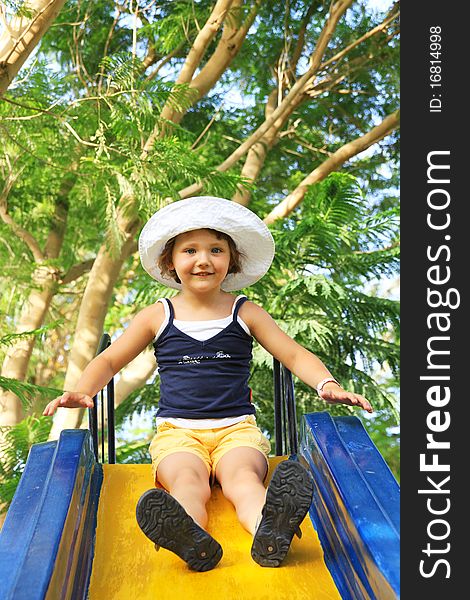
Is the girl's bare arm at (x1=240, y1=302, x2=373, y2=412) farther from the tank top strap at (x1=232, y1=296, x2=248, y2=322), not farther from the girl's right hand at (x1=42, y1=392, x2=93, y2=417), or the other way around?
the girl's right hand at (x1=42, y1=392, x2=93, y2=417)

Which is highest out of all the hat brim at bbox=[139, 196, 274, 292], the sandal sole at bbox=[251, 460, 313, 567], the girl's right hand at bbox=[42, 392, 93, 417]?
the hat brim at bbox=[139, 196, 274, 292]

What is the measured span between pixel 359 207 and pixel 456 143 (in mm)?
3349

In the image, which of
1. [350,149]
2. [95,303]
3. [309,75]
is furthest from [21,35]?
[350,149]

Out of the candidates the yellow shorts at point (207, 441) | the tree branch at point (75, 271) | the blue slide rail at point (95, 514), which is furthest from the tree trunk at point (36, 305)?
the blue slide rail at point (95, 514)

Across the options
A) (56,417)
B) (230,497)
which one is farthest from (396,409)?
(230,497)

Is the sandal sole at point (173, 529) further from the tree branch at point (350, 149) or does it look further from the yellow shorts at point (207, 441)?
the tree branch at point (350, 149)

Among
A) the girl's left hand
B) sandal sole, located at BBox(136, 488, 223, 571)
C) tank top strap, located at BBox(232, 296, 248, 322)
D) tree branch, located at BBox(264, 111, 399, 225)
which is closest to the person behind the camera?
sandal sole, located at BBox(136, 488, 223, 571)

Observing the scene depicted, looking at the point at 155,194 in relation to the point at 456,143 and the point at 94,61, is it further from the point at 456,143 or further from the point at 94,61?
the point at 94,61

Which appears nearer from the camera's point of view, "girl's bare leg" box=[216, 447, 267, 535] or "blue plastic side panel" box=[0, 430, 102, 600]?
"blue plastic side panel" box=[0, 430, 102, 600]

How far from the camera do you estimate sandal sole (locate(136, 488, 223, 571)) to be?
225cm

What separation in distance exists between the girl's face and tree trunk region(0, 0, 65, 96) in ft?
4.33

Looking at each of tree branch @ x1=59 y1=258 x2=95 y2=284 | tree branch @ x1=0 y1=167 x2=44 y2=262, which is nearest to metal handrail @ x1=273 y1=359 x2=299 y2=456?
tree branch @ x1=0 y1=167 x2=44 y2=262

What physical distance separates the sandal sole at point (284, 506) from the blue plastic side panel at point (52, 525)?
0.52 m

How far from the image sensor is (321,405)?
590 centimetres
